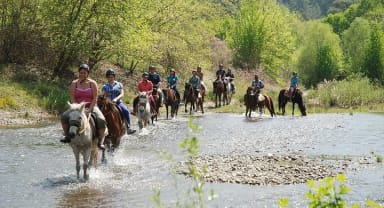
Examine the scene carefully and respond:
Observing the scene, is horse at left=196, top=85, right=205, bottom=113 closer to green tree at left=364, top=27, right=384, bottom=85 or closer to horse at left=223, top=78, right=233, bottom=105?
horse at left=223, top=78, right=233, bottom=105

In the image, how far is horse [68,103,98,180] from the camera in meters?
12.1

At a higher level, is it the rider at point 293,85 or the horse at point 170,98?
the rider at point 293,85

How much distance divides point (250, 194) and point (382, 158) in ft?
21.2

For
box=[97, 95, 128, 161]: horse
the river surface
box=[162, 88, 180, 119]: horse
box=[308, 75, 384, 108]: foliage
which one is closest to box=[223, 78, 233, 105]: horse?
box=[308, 75, 384, 108]: foliage

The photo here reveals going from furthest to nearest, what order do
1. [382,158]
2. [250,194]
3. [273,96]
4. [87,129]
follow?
[273,96] → [382,158] → [87,129] → [250,194]

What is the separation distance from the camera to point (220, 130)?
81.3 ft

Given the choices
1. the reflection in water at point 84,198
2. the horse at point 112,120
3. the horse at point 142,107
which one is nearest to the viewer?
the reflection in water at point 84,198

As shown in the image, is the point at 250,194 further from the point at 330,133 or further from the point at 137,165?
the point at 330,133

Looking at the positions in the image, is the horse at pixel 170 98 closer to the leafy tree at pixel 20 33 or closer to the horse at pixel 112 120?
the leafy tree at pixel 20 33

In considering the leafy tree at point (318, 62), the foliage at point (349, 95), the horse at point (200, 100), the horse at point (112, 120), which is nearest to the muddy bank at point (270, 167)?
the horse at point (112, 120)

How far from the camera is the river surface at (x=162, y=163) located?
1167cm

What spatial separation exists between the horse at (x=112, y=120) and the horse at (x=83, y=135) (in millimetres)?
1287

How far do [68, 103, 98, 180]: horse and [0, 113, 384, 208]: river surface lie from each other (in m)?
0.43

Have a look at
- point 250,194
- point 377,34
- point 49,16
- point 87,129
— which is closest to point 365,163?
point 250,194
